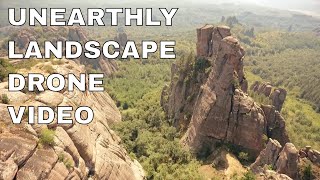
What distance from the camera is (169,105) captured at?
274 feet

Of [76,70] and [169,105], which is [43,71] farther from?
[169,105]

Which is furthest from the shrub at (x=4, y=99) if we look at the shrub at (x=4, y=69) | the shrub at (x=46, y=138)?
the shrub at (x=4, y=69)

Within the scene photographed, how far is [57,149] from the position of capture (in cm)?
3116

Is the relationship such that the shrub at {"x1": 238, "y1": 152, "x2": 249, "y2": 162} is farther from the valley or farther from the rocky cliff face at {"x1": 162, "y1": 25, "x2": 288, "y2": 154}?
the rocky cliff face at {"x1": 162, "y1": 25, "x2": 288, "y2": 154}

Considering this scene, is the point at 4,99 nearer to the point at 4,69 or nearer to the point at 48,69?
the point at 4,69

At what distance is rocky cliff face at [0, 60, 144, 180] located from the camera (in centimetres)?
2722

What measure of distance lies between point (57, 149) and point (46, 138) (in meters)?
1.59

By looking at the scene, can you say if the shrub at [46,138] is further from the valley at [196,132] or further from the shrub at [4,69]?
the shrub at [4,69]

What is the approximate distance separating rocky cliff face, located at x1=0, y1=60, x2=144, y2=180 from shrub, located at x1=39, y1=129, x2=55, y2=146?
4.7 inches

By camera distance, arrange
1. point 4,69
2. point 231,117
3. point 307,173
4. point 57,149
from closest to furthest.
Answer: point 57,149
point 4,69
point 307,173
point 231,117

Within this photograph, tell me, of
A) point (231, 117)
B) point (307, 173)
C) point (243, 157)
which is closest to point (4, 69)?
point (231, 117)

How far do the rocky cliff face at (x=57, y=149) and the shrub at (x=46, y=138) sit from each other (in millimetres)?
119

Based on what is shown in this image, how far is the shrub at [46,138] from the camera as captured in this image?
30344mm

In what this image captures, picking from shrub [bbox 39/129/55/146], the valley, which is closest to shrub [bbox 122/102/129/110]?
the valley
